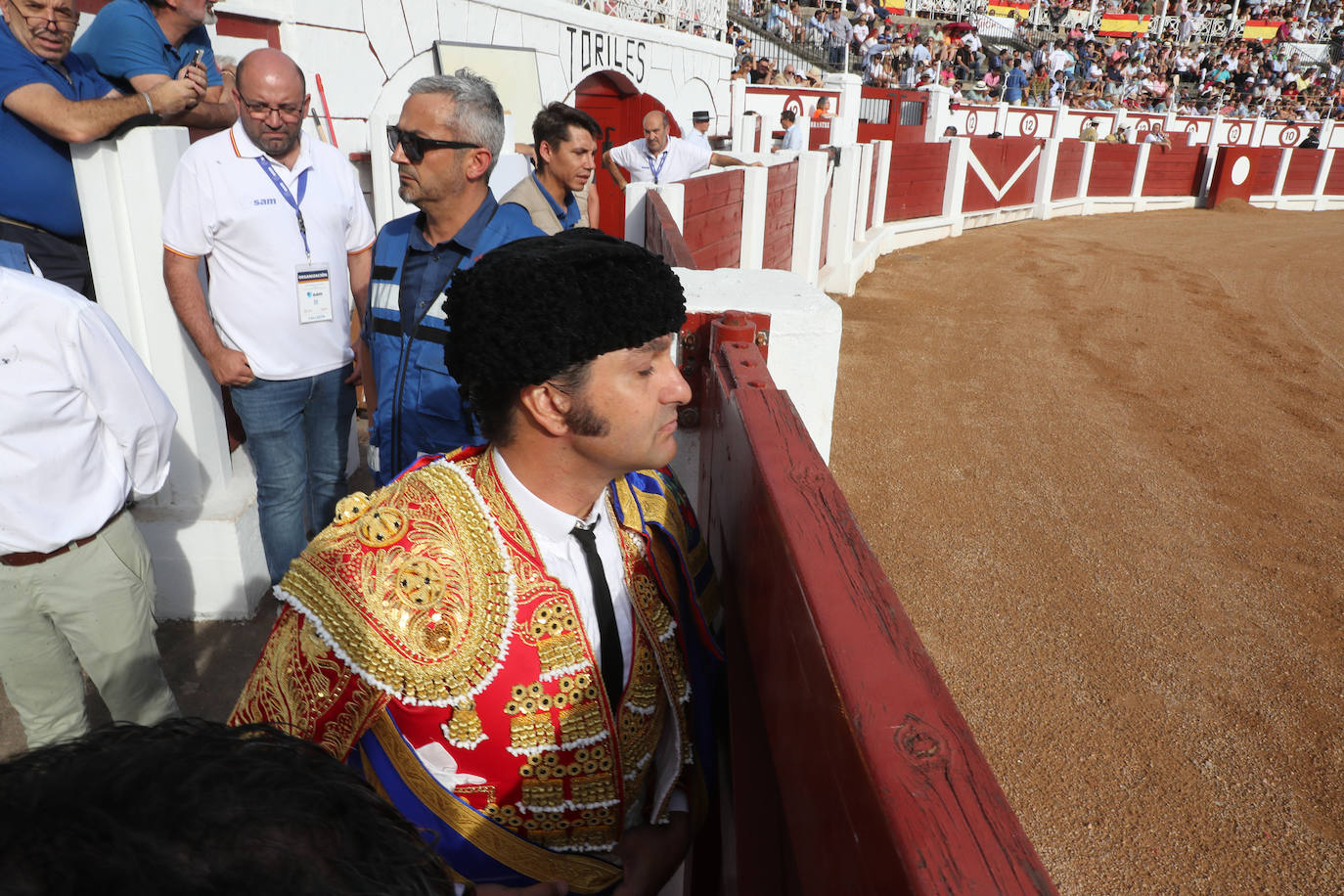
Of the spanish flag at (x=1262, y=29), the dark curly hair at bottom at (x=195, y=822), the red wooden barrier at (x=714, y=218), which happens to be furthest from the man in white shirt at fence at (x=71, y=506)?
the spanish flag at (x=1262, y=29)

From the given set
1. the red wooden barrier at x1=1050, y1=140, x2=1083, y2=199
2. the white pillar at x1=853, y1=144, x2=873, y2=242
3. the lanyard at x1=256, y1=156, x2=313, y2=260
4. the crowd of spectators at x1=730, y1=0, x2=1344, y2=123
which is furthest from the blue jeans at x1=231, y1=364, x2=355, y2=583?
the crowd of spectators at x1=730, y1=0, x2=1344, y2=123

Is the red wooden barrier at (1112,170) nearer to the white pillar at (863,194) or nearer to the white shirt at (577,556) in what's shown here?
the white pillar at (863,194)

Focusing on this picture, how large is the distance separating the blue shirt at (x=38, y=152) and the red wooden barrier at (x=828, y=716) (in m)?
2.13

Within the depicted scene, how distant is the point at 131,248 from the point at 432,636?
2296mm

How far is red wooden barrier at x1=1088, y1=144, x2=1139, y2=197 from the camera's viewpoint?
1695 cm

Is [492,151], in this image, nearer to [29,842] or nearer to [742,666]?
[742,666]

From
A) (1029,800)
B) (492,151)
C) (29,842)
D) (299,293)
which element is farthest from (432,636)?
(1029,800)

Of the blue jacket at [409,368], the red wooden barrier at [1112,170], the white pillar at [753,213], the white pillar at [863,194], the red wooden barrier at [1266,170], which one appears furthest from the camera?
the red wooden barrier at [1266,170]

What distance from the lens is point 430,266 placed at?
220 cm

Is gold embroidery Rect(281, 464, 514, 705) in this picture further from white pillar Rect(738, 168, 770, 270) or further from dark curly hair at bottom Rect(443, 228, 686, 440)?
white pillar Rect(738, 168, 770, 270)

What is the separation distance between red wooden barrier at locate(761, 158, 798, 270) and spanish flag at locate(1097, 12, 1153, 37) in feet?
106

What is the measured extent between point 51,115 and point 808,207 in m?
6.79

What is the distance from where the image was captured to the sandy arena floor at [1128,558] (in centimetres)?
253

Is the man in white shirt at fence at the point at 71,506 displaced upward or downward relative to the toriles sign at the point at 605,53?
downward
